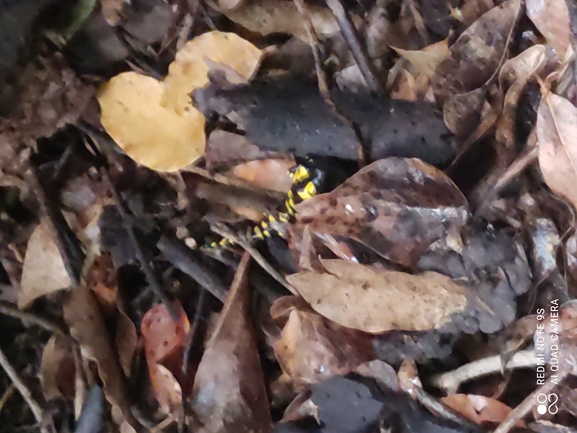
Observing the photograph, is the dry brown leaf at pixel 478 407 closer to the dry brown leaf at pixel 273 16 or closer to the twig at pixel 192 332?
the twig at pixel 192 332

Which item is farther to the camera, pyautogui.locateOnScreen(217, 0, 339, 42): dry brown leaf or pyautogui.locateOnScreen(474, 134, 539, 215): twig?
pyautogui.locateOnScreen(217, 0, 339, 42): dry brown leaf

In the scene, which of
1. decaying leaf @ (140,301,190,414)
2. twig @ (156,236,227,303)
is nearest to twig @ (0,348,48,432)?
decaying leaf @ (140,301,190,414)

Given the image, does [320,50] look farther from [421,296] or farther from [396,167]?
[421,296]

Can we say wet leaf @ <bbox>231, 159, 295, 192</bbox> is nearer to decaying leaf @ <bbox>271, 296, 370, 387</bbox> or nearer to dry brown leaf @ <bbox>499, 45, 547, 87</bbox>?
decaying leaf @ <bbox>271, 296, 370, 387</bbox>

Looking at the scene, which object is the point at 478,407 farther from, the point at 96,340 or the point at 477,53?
the point at 96,340

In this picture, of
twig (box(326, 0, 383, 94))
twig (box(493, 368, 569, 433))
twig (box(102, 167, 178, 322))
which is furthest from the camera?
twig (box(102, 167, 178, 322))

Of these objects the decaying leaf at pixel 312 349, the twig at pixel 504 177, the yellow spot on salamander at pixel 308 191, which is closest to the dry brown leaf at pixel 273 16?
the yellow spot on salamander at pixel 308 191

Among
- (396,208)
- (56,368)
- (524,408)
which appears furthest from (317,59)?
(56,368)

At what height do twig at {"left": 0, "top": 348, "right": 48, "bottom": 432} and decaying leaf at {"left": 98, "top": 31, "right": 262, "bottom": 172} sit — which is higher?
decaying leaf at {"left": 98, "top": 31, "right": 262, "bottom": 172}

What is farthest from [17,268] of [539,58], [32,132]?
[539,58]
